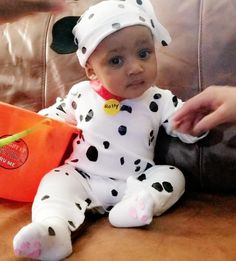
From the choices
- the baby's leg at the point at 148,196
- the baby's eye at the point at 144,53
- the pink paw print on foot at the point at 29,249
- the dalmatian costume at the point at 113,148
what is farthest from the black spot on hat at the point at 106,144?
the pink paw print on foot at the point at 29,249

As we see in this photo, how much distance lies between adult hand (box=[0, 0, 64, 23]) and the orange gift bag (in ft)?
0.98

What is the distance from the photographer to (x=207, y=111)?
3.54ft

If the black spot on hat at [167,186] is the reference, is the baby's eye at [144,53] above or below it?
above

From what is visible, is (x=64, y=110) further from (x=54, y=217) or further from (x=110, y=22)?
(x=54, y=217)

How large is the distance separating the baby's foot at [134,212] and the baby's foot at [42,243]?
13cm

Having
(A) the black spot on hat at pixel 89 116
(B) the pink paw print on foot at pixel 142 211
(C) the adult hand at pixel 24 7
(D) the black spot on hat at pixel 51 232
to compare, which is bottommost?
(B) the pink paw print on foot at pixel 142 211

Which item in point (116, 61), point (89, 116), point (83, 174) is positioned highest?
point (116, 61)

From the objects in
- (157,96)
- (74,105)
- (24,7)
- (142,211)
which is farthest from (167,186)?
(24,7)

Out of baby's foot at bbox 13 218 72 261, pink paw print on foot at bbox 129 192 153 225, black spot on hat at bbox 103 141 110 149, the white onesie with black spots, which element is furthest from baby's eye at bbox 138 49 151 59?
baby's foot at bbox 13 218 72 261

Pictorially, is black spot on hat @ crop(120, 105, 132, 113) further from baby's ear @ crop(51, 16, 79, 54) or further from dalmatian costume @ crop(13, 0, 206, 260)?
baby's ear @ crop(51, 16, 79, 54)

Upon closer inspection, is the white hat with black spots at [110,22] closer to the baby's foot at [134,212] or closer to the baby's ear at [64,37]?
the baby's ear at [64,37]

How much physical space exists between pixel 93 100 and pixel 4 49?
16.2 inches

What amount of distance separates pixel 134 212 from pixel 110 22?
415 mm

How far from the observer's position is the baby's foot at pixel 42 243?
0.88m
